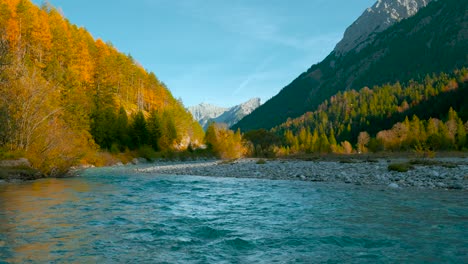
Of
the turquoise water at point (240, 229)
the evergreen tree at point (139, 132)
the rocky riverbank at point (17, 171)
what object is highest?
the evergreen tree at point (139, 132)

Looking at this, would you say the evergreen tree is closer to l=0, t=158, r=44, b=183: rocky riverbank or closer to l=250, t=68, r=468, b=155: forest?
l=250, t=68, r=468, b=155: forest

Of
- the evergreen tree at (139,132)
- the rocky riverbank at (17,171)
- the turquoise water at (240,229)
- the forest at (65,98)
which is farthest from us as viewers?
the evergreen tree at (139,132)

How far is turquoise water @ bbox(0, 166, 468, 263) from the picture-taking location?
7266mm

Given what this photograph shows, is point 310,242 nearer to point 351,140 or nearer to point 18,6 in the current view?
point 18,6

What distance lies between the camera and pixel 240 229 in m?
9.99

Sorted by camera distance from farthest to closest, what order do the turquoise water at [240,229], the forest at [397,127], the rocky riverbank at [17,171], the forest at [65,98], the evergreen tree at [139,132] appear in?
the forest at [397,127] → the evergreen tree at [139,132] → the forest at [65,98] → the rocky riverbank at [17,171] → the turquoise water at [240,229]

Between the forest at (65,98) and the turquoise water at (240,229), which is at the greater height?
the forest at (65,98)

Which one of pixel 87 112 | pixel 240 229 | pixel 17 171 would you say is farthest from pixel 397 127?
pixel 240 229

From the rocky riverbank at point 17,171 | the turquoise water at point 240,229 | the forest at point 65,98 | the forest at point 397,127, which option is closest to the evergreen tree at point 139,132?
the forest at point 65,98

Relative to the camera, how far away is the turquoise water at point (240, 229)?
7.27 m

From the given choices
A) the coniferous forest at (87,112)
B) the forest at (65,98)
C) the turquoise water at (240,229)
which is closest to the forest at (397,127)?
the coniferous forest at (87,112)

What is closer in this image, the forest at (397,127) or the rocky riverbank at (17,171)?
the rocky riverbank at (17,171)

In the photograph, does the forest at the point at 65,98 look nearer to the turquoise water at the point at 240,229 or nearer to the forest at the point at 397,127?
the turquoise water at the point at 240,229

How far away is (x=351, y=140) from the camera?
15938cm
